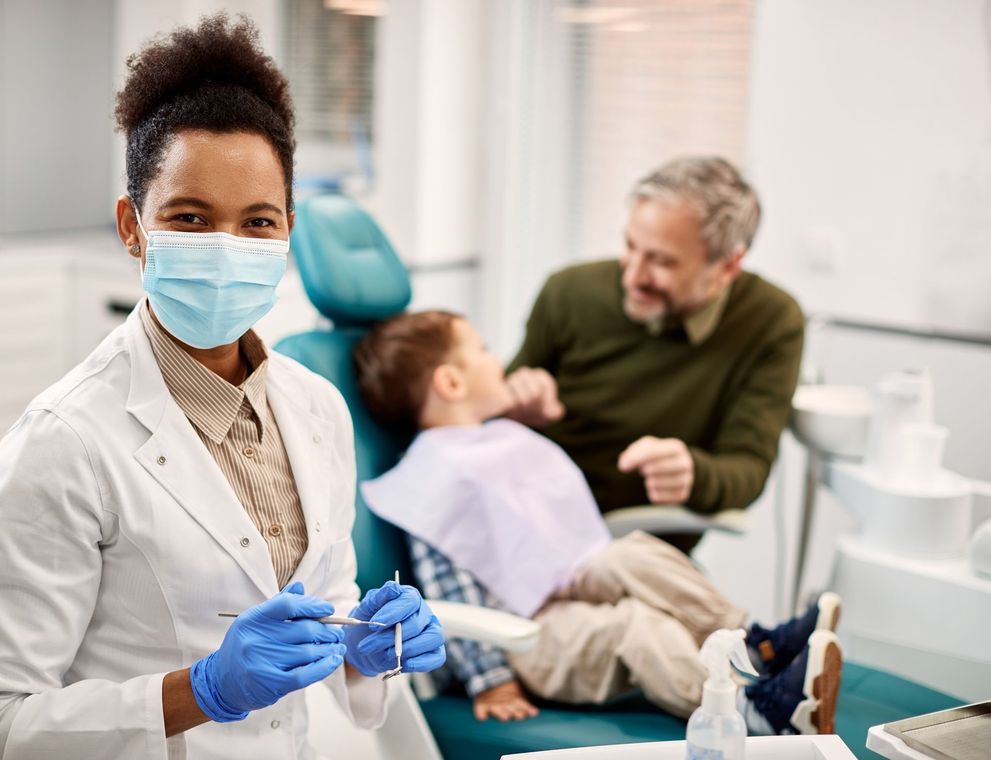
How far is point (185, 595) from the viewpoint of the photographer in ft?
3.55

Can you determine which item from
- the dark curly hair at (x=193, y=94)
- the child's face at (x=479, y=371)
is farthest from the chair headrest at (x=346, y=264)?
the dark curly hair at (x=193, y=94)

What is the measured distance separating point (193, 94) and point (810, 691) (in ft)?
3.54

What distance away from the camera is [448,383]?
6.45 feet

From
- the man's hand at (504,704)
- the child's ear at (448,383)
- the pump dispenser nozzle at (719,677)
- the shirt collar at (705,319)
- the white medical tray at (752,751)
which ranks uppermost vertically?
the shirt collar at (705,319)

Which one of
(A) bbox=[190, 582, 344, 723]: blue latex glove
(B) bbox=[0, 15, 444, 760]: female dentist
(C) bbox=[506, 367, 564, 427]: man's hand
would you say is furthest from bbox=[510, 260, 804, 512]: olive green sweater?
(A) bbox=[190, 582, 344, 723]: blue latex glove

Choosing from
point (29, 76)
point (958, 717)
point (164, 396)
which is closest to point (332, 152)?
point (29, 76)

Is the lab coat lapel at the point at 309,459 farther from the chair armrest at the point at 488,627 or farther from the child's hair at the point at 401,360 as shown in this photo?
the child's hair at the point at 401,360

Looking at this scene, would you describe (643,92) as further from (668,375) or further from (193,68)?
(193,68)

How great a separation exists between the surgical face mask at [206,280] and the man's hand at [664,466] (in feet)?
3.35

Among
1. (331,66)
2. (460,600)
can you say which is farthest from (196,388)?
(331,66)

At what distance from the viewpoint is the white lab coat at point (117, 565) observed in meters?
0.99

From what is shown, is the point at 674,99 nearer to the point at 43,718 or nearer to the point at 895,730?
the point at 895,730

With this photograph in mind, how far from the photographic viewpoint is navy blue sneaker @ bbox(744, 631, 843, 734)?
144cm

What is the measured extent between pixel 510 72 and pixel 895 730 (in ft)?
9.56
